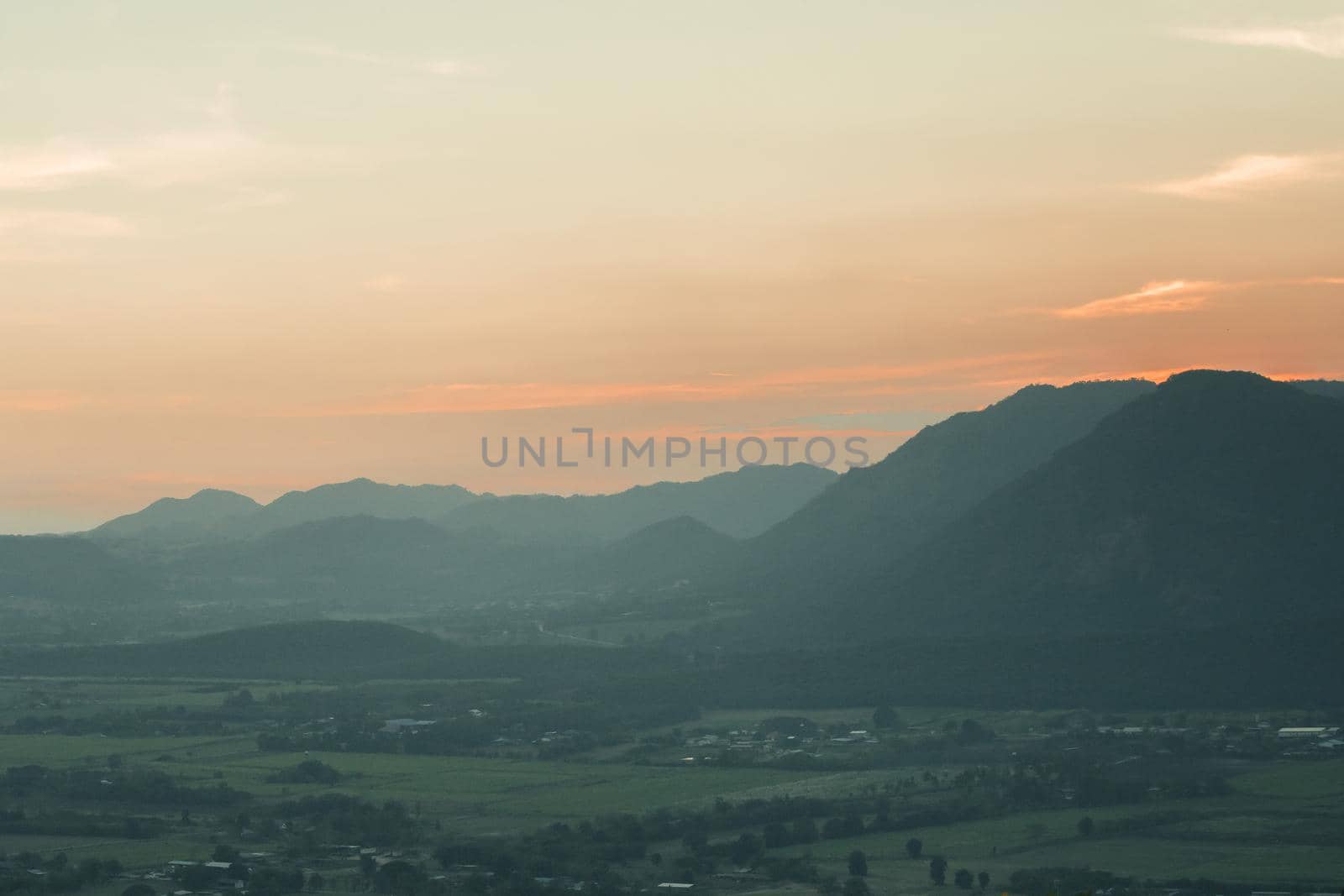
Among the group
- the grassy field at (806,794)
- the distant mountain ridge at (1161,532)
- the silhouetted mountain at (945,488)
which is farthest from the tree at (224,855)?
the silhouetted mountain at (945,488)

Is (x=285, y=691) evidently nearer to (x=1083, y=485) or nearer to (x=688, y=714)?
(x=688, y=714)

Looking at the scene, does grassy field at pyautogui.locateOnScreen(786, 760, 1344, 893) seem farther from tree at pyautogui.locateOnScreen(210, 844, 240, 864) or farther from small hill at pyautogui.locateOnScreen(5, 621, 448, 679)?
small hill at pyautogui.locateOnScreen(5, 621, 448, 679)

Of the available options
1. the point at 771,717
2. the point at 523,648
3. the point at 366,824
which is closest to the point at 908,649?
the point at 771,717

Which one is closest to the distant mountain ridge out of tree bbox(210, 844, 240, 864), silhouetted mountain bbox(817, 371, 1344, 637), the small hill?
silhouetted mountain bbox(817, 371, 1344, 637)

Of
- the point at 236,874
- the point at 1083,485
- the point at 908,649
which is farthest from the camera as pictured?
the point at 1083,485

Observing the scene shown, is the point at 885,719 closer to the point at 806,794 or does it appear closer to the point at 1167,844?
the point at 806,794

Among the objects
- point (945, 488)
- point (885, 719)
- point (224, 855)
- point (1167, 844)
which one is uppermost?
point (945, 488)

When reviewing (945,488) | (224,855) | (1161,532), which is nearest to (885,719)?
(1161,532)

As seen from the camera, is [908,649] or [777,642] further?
[777,642]
